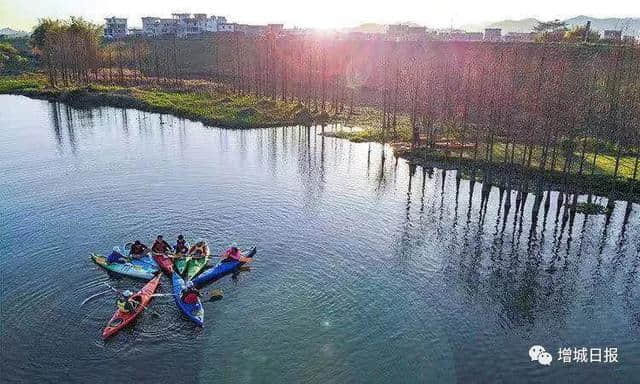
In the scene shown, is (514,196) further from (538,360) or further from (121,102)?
(121,102)

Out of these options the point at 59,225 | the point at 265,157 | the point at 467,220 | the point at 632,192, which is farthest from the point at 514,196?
the point at 59,225

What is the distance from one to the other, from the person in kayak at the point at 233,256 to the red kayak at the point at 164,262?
156 inches

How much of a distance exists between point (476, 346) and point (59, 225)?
124ft

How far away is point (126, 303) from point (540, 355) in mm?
26126

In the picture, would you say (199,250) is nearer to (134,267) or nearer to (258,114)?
(134,267)

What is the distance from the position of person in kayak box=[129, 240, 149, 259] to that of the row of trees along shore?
37.9 meters

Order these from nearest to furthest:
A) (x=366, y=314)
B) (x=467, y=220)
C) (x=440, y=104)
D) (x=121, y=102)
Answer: (x=366, y=314) → (x=467, y=220) → (x=440, y=104) → (x=121, y=102)

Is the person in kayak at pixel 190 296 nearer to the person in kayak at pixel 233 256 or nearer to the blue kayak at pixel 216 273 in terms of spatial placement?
the blue kayak at pixel 216 273

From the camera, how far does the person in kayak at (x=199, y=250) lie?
39031 millimetres

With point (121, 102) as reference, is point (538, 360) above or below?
below

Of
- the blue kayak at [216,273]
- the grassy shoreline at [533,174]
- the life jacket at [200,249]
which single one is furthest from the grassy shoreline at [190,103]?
the blue kayak at [216,273]

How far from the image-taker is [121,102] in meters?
105

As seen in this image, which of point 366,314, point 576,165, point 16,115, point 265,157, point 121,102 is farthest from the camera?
point 121,102

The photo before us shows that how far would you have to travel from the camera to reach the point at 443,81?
78.2m
